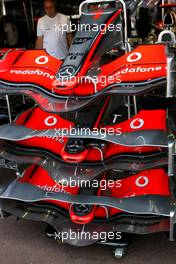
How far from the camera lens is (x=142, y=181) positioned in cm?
265

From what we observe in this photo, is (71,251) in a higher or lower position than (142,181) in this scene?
lower

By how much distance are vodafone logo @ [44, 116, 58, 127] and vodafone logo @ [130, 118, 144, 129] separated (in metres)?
0.52

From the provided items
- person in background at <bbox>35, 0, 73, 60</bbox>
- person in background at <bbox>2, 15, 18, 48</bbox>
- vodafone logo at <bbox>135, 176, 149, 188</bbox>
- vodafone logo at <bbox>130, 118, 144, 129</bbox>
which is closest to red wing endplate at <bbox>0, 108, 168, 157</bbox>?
vodafone logo at <bbox>130, 118, 144, 129</bbox>

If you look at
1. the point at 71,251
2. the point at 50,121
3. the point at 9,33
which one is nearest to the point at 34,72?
A: the point at 50,121

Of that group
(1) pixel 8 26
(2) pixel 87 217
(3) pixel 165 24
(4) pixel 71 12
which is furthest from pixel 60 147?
(1) pixel 8 26

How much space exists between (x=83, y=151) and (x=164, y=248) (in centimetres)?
82

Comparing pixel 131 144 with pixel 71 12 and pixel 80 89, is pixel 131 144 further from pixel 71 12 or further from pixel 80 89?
pixel 71 12

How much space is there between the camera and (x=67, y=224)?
8.59ft

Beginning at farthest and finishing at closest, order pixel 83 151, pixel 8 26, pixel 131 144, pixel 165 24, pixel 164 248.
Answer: pixel 8 26
pixel 165 24
pixel 164 248
pixel 83 151
pixel 131 144

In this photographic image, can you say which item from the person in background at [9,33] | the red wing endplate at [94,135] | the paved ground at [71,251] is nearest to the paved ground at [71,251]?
the paved ground at [71,251]

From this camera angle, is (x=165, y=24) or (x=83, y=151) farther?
(x=165, y=24)

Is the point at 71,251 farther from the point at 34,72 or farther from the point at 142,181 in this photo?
the point at 34,72

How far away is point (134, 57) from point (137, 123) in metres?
0.39

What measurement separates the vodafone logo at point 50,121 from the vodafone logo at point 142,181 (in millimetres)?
645
